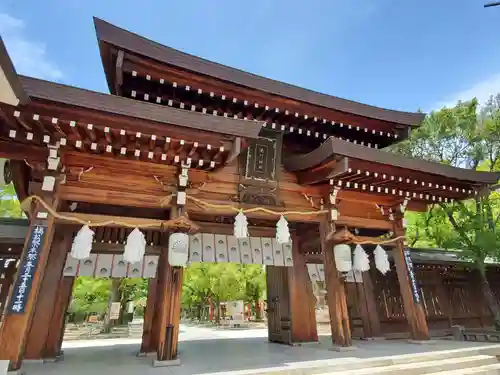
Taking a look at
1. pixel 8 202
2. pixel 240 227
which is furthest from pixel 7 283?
pixel 8 202

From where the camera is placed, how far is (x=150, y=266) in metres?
7.19

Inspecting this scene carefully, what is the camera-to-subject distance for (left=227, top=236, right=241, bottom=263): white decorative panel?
25.0 ft

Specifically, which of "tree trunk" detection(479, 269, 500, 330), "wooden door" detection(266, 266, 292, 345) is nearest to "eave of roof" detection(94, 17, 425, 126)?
"wooden door" detection(266, 266, 292, 345)

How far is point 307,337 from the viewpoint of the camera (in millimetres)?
8148

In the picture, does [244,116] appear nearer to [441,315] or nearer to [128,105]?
[128,105]

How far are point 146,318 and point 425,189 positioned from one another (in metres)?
7.45

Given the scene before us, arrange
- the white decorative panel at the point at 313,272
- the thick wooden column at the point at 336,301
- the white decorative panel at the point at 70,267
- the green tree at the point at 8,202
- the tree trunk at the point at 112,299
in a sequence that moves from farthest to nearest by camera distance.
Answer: the tree trunk at the point at 112,299
the green tree at the point at 8,202
the white decorative panel at the point at 313,272
the white decorative panel at the point at 70,267
the thick wooden column at the point at 336,301

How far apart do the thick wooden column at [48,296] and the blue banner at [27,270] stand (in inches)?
75.7

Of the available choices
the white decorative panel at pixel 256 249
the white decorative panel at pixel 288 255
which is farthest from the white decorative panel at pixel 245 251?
the white decorative panel at pixel 288 255

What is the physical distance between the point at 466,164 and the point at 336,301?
9748 millimetres

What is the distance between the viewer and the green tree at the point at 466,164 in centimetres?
1024

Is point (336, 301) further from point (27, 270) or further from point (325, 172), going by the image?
point (27, 270)

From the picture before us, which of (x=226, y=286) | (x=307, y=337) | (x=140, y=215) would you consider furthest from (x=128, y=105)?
(x=226, y=286)

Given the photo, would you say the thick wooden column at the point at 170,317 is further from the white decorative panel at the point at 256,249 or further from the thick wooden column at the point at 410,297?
the thick wooden column at the point at 410,297
